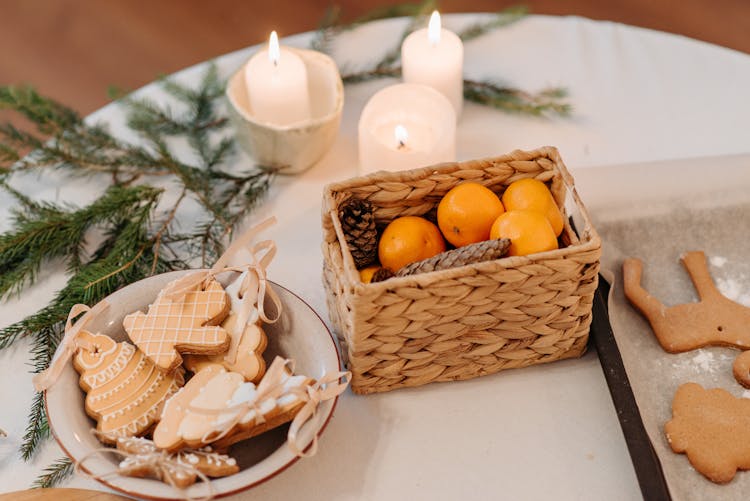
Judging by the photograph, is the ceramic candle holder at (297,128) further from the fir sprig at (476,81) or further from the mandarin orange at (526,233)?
the mandarin orange at (526,233)

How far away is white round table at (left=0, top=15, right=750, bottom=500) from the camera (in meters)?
0.77

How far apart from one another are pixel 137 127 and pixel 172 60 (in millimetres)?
1213

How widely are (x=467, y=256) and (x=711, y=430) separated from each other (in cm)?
29

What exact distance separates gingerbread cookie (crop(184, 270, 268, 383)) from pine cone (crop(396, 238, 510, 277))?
16 cm

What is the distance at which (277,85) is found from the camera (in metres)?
1.00

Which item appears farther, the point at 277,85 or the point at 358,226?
the point at 277,85

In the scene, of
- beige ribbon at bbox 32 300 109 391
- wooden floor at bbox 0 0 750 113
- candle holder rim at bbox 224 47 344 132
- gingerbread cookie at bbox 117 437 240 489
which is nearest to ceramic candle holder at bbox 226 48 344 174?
candle holder rim at bbox 224 47 344 132

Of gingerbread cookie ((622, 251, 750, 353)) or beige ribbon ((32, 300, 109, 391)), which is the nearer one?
beige ribbon ((32, 300, 109, 391))

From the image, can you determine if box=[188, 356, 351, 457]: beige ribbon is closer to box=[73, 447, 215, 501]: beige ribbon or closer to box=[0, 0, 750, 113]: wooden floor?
box=[73, 447, 215, 501]: beige ribbon

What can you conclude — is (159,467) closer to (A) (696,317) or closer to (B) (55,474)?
(B) (55,474)

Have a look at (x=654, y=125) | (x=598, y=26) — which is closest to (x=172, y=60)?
(x=598, y=26)

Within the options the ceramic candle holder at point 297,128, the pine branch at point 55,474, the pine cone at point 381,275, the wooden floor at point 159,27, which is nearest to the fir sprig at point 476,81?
the ceramic candle holder at point 297,128

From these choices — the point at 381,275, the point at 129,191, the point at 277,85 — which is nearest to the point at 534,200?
the point at 381,275

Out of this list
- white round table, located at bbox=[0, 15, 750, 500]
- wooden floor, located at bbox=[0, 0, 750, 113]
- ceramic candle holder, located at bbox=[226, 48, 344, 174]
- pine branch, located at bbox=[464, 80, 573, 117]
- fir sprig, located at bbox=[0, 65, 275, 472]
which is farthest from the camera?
wooden floor, located at bbox=[0, 0, 750, 113]
